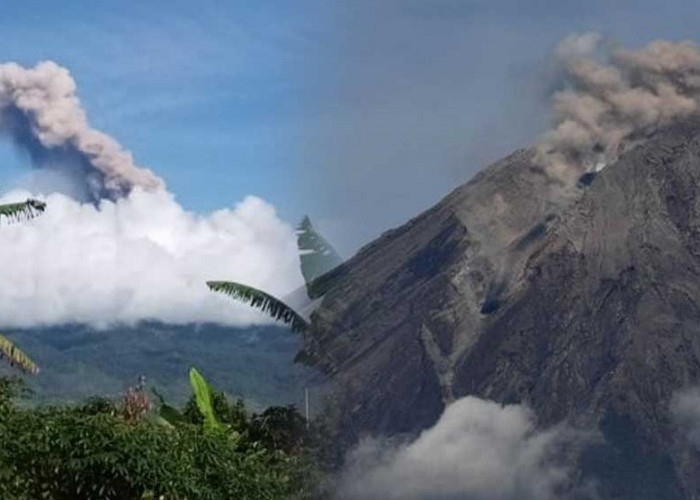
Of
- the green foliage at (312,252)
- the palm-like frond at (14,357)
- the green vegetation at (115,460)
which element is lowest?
the green vegetation at (115,460)

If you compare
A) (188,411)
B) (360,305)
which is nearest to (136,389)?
(188,411)

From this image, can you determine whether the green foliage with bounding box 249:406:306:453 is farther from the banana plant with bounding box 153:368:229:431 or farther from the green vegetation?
the green vegetation

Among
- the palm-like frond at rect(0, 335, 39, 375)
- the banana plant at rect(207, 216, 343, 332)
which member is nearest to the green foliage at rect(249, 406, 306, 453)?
the banana plant at rect(207, 216, 343, 332)

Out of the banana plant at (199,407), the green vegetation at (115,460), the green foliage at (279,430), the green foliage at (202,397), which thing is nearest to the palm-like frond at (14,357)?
the green vegetation at (115,460)

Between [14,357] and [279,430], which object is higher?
[279,430]

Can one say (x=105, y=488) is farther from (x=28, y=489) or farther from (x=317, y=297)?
(x=317, y=297)

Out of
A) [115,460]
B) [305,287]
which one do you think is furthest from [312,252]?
Answer: [115,460]

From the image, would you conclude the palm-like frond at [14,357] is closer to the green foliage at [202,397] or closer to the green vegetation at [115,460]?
the green vegetation at [115,460]

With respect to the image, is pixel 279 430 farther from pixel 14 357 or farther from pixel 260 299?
pixel 14 357
